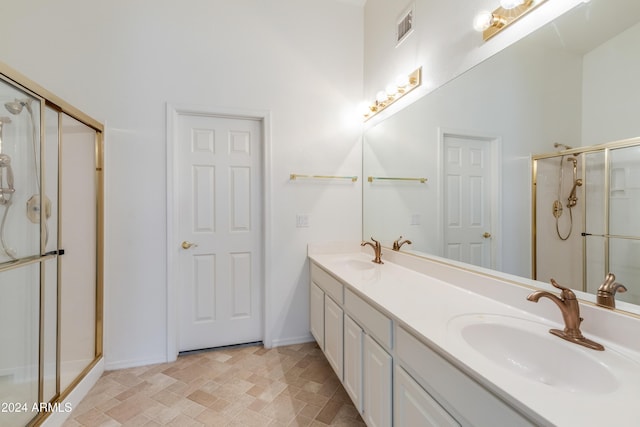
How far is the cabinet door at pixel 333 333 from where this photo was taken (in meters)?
1.68

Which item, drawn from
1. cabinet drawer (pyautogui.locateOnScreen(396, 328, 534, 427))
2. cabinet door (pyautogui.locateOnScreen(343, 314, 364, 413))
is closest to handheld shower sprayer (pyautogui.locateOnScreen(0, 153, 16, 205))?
cabinet door (pyautogui.locateOnScreen(343, 314, 364, 413))

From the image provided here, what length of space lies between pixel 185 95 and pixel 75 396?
217 cm

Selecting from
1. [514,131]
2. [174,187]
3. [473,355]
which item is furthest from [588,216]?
[174,187]

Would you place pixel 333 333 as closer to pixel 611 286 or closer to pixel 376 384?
pixel 376 384

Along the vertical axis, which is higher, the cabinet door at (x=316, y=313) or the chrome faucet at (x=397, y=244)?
the chrome faucet at (x=397, y=244)

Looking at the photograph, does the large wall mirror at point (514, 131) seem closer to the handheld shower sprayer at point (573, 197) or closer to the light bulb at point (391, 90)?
the handheld shower sprayer at point (573, 197)

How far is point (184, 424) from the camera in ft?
5.04

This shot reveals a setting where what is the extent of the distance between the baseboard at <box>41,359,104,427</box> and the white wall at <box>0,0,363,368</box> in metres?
0.13

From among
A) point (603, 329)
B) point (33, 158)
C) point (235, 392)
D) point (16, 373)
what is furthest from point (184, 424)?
point (603, 329)

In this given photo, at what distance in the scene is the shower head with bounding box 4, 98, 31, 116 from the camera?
141 cm

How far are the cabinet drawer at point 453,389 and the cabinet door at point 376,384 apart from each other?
0.50 feet

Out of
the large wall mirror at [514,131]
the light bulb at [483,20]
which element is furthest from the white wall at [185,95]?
the light bulb at [483,20]

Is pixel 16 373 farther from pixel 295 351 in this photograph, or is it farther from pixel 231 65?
pixel 231 65

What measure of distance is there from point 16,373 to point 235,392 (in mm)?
1178
